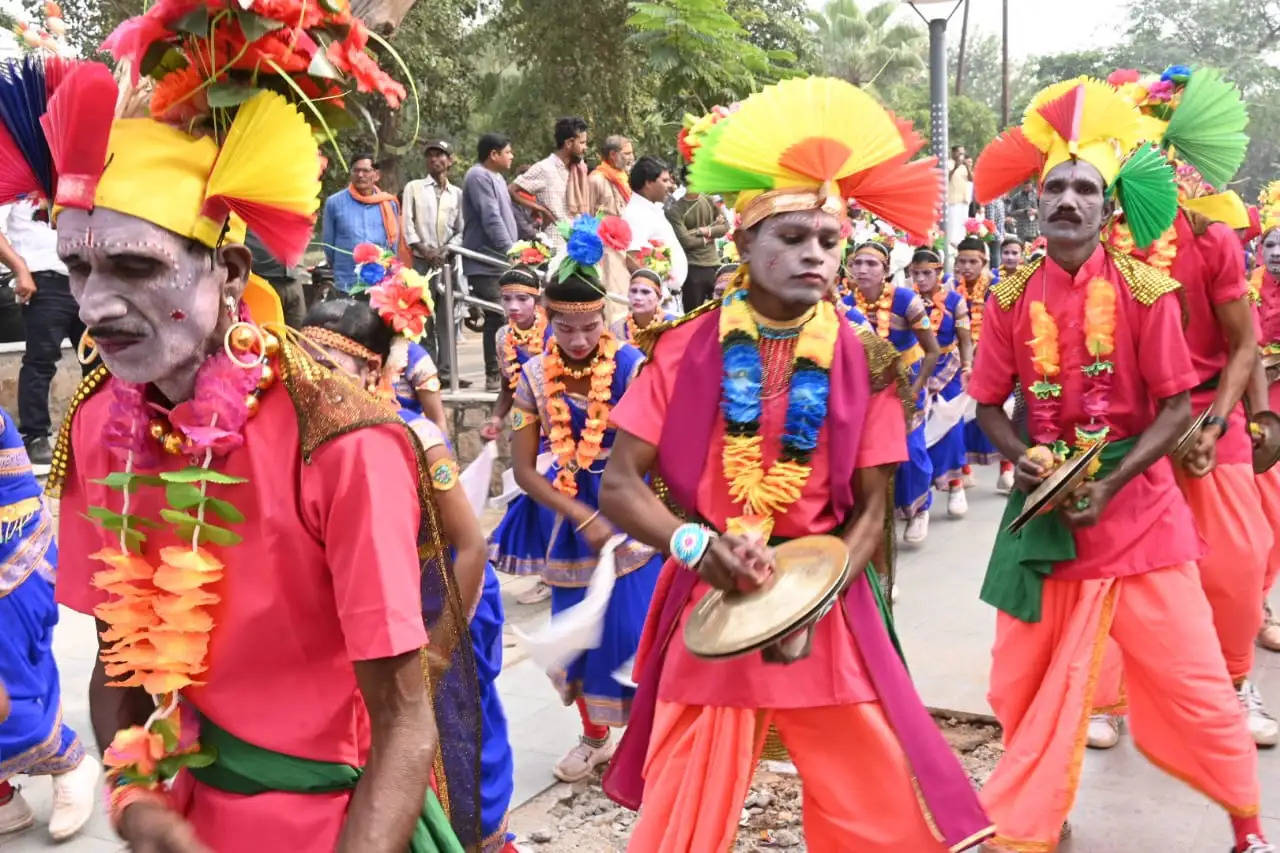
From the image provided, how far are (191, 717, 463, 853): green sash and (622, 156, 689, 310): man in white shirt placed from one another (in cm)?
794

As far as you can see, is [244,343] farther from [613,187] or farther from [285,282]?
[613,187]

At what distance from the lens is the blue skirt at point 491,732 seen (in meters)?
4.30

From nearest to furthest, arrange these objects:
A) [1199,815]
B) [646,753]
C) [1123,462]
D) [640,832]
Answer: [640,832] → [646,753] → [1123,462] → [1199,815]

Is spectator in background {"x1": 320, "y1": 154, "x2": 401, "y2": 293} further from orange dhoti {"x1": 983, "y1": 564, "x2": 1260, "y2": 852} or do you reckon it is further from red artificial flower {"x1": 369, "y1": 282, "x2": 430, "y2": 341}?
orange dhoti {"x1": 983, "y1": 564, "x2": 1260, "y2": 852}

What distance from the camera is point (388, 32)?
2.51 m

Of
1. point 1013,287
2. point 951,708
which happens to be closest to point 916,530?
point 951,708

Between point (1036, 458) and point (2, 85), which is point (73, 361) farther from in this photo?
point (2, 85)

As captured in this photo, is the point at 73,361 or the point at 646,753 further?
the point at 73,361

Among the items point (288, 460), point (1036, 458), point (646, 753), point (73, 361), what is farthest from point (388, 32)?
point (73, 361)

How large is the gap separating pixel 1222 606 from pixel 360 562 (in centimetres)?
415

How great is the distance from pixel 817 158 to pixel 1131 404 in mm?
1551

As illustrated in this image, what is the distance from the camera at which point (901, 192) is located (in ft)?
12.0

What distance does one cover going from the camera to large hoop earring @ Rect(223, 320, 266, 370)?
207cm

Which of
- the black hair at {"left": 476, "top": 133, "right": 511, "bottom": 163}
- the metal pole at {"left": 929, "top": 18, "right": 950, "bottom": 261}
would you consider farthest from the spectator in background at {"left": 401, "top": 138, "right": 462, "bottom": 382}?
the metal pole at {"left": 929, "top": 18, "right": 950, "bottom": 261}
